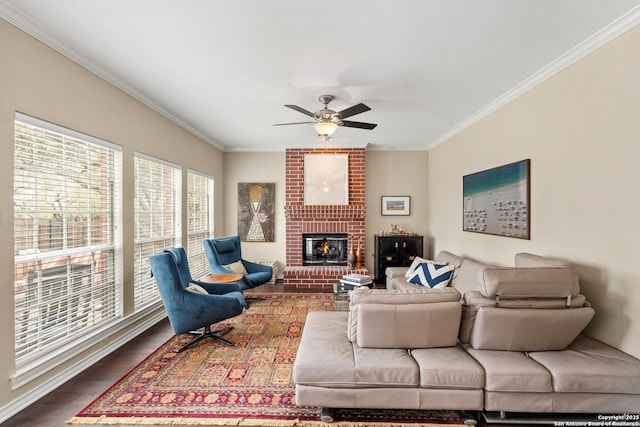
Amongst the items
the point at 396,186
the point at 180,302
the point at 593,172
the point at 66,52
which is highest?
the point at 66,52

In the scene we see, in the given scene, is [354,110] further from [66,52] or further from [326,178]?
[326,178]

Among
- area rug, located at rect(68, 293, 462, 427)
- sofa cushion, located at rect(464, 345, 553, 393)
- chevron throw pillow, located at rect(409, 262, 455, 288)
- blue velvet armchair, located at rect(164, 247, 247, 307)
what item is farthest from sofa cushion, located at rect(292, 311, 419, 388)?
chevron throw pillow, located at rect(409, 262, 455, 288)

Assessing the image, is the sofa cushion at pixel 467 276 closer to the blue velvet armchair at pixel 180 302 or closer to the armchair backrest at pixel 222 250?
the blue velvet armchair at pixel 180 302

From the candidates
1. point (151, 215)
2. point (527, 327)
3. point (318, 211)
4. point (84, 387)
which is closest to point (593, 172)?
point (527, 327)

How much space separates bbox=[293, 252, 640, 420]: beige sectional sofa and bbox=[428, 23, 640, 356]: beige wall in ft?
1.15

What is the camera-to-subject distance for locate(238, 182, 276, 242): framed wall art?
593 cm

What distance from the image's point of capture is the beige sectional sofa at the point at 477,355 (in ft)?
5.83

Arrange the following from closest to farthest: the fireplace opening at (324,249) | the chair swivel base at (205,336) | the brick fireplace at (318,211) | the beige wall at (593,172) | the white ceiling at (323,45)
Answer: the white ceiling at (323,45) < the beige wall at (593,172) < the chair swivel base at (205,336) < the brick fireplace at (318,211) < the fireplace opening at (324,249)

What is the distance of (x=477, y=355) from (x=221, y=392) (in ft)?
6.28

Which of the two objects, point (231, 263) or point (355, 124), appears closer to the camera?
point (355, 124)

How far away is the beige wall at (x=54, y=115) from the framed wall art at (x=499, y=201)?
Answer: 4.20m

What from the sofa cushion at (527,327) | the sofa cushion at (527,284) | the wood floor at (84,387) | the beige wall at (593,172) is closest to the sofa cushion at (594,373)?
the sofa cushion at (527,327)

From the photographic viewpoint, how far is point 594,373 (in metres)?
1.76

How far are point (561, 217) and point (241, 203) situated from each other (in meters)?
5.13
